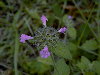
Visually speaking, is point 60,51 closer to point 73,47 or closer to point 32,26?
point 73,47

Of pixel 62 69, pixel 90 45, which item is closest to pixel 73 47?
pixel 90 45

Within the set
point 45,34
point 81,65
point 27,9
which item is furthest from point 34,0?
point 45,34

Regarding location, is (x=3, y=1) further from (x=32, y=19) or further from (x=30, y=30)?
(x=30, y=30)

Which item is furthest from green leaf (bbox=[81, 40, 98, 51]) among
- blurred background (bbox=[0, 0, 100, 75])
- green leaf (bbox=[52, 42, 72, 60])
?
green leaf (bbox=[52, 42, 72, 60])

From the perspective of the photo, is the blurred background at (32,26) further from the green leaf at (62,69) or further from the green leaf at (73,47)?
the green leaf at (62,69)

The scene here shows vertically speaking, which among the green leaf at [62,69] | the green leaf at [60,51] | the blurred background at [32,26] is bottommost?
the green leaf at [62,69]

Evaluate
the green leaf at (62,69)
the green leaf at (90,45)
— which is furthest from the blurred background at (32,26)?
the green leaf at (62,69)

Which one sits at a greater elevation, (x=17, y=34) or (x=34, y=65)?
(x=17, y=34)

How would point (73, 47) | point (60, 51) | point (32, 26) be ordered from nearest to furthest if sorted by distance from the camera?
Answer: point (60, 51)
point (73, 47)
point (32, 26)
